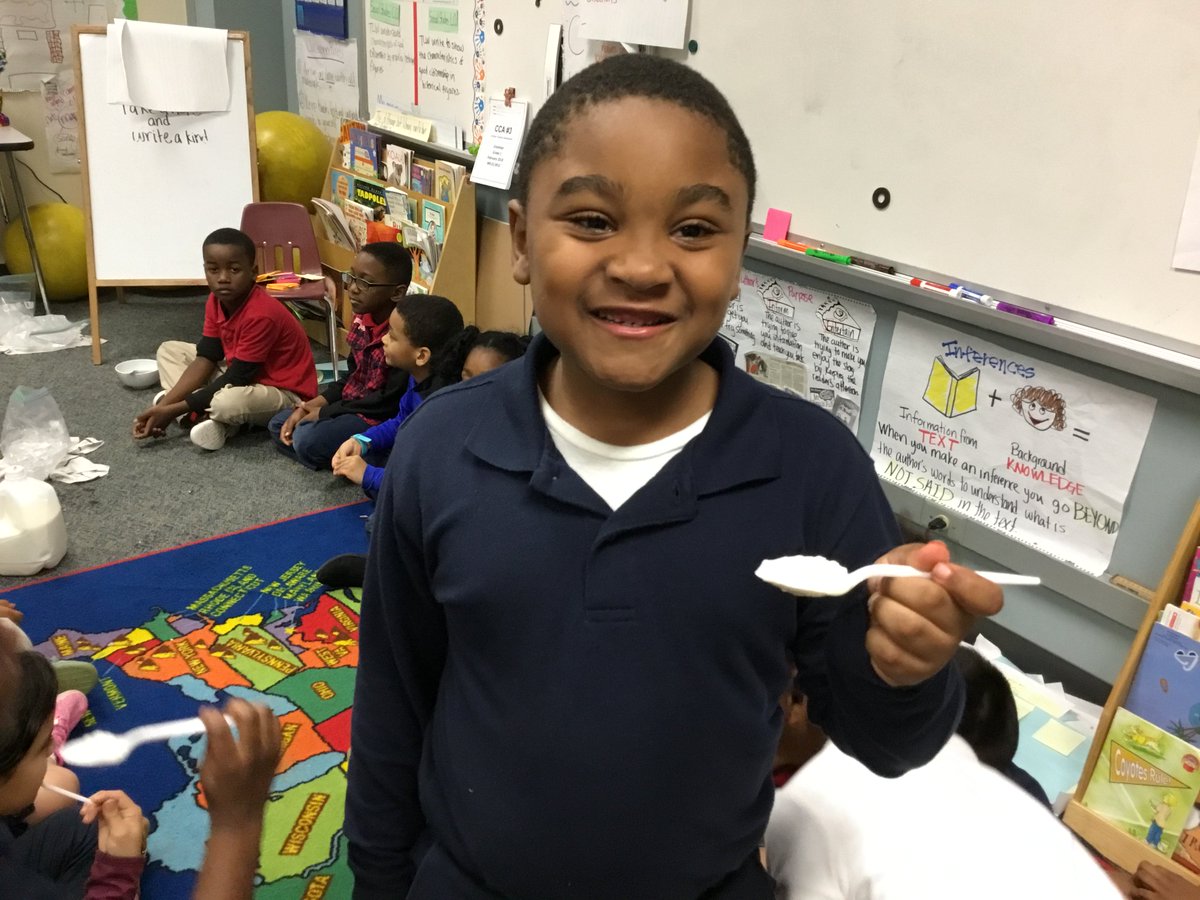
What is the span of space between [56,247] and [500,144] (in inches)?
97.8

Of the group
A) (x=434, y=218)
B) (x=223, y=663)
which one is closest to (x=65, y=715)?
(x=223, y=663)

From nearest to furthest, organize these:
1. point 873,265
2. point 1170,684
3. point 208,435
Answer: point 1170,684, point 873,265, point 208,435

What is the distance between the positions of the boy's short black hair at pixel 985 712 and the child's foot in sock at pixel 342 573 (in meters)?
1.42

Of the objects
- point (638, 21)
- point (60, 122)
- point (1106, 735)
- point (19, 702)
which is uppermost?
point (638, 21)

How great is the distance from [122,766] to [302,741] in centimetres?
32

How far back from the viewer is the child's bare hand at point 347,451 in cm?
262

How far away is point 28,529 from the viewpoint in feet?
6.98

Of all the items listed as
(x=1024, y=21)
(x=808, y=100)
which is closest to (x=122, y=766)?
(x=808, y=100)

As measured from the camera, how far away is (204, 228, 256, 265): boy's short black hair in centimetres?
299

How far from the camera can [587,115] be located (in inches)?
26.3

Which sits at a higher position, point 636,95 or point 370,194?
point 636,95

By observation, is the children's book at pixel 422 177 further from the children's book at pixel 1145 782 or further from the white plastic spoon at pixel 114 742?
the children's book at pixel 1145 782

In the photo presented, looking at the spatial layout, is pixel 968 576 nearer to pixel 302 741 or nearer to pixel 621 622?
pixel 621 622

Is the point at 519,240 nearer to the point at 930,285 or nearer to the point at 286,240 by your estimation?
the point at 930,285
